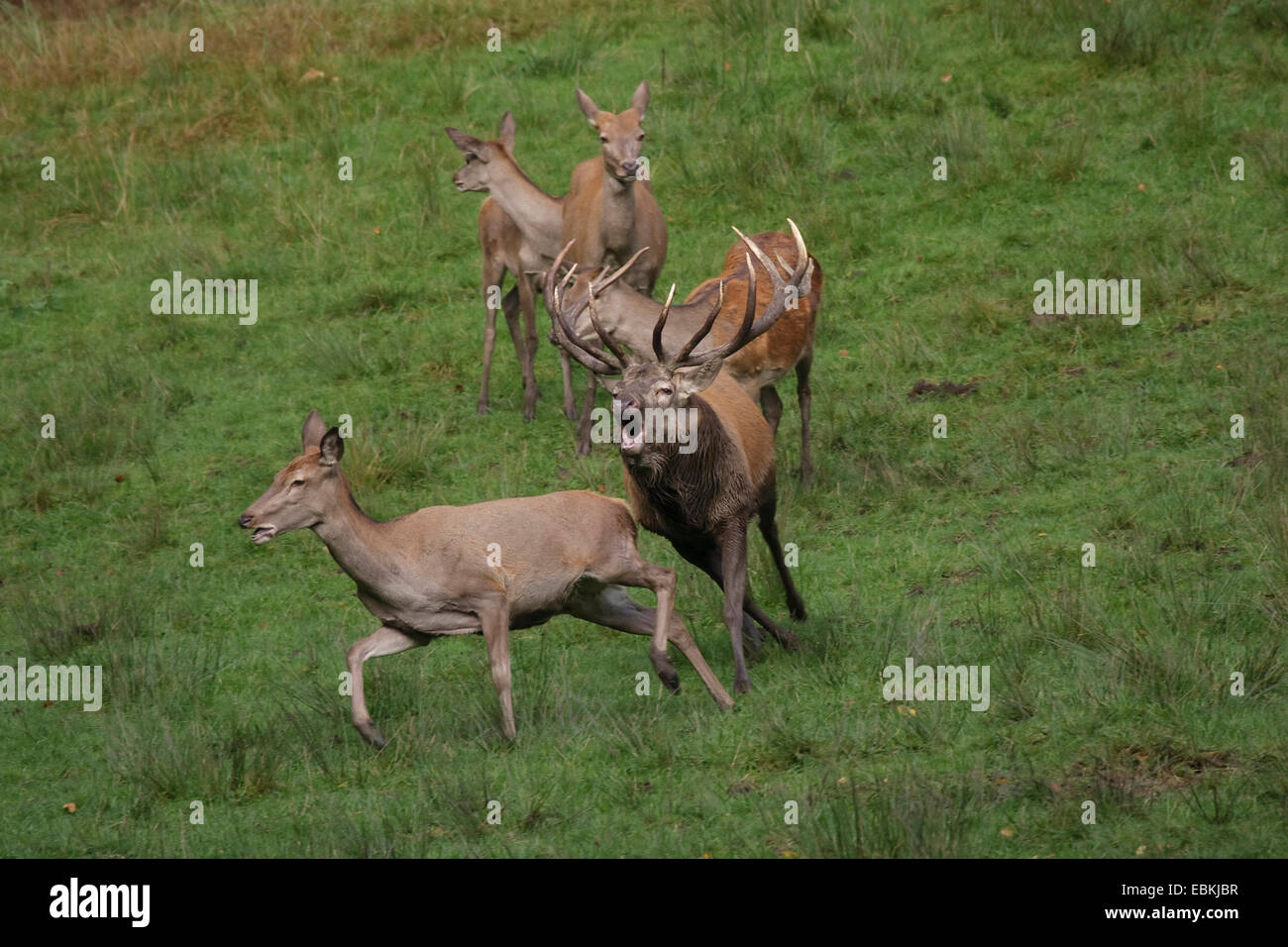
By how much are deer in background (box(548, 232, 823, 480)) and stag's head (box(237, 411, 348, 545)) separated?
2.33 metres

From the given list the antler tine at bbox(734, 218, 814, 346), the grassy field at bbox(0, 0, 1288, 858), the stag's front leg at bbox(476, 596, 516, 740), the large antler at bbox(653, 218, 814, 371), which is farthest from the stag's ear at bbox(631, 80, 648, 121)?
the stag's front leg at bbox(476, 596, 516, 740)

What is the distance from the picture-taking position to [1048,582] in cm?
831

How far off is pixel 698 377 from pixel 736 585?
93 centimetres

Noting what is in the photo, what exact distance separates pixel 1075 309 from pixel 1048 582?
11.6 ft

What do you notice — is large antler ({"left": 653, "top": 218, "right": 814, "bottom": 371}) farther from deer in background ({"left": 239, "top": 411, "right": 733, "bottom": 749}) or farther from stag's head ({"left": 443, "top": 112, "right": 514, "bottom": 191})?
stag's head ({"left": 443, "top": 112, "right": 514, "bottom": 191})

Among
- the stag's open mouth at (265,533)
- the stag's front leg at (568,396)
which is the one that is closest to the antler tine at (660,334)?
the stag's open mouth at (265,533)

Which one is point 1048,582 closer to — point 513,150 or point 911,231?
point 911,231

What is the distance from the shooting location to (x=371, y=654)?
293 inches

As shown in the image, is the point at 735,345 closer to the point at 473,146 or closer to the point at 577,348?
the point at 577,348

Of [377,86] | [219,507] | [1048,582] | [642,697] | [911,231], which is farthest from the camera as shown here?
[377,86]

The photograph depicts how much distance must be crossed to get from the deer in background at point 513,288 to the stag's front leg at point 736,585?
3767 millimetres

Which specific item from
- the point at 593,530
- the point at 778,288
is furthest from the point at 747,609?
the point at 778,288

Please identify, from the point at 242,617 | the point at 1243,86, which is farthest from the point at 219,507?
the point at 1243,86

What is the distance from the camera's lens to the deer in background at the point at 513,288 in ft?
38.3
